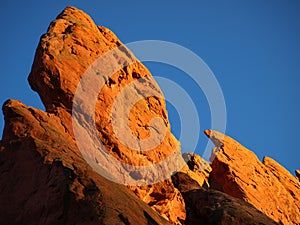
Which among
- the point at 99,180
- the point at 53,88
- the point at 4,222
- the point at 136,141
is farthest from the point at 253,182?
the point at 4,222

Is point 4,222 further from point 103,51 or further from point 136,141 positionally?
point 103,51

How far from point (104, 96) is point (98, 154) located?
5820 mm

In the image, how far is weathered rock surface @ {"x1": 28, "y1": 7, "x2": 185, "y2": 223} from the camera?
34719mm

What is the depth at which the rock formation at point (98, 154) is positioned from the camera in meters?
23.8

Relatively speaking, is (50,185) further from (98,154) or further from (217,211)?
(217,211)

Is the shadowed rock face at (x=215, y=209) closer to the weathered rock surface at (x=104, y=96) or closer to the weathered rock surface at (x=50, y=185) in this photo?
the weathered rock surface at (x=104, y=96)

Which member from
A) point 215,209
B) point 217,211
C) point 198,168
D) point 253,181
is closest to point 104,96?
point 215,209

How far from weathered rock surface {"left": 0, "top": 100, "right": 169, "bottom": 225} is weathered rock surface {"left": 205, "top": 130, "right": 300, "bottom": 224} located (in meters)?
27.4

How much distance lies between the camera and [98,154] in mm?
32688

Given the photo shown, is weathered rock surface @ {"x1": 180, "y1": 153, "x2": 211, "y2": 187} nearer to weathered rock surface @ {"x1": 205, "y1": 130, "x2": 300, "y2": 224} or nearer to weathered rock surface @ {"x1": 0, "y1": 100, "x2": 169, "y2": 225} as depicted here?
Result: weathered rock surface @ {"x1": 205, "y1": 130, "x2": 300, "y2": 224}

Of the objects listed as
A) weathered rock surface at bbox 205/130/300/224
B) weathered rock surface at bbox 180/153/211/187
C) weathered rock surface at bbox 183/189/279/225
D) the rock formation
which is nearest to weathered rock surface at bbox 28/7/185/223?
the rock formation

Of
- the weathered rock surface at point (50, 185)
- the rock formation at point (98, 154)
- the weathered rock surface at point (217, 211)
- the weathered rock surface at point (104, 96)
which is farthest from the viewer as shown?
the weathered rock surface at point (104, 96)

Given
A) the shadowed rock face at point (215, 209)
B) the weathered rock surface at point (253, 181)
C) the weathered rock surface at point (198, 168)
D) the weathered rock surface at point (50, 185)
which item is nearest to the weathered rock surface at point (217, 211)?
the shadowed rock face at point (215, 209)

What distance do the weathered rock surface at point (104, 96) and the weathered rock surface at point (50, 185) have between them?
423 cm
